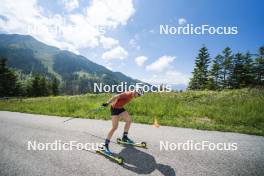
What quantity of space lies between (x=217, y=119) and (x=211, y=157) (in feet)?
17.3

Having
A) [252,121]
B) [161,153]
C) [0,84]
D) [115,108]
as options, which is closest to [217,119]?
[252,121]

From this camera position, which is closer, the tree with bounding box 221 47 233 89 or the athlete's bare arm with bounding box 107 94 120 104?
the athlete's bare arm with bounding box 107 94 120 104

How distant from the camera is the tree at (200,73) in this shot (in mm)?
49197

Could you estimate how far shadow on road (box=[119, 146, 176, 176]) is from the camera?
450cm

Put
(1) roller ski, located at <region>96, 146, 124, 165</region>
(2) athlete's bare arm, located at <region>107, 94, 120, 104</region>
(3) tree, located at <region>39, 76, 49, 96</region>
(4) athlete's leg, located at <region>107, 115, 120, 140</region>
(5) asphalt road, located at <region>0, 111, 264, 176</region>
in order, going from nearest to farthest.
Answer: (5) asphalt road, located at <region>0, 111, 264, 176</region>
(1) roller ski, located at <region>96, 146, 124, 165</region>
(2) athlete's bare arm, located at <region>107, 94, 120, 104</region>
(4) athlete's leg, located at <region>107, 115, 120, 140</region>
(3) tree, located at <region>39, 76, 49, 96</region>

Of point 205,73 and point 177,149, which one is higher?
point 205,73

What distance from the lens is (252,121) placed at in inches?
353

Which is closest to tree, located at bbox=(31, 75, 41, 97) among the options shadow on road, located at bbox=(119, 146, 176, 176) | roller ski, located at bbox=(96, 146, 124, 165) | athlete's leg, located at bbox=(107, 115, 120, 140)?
athlete's leg, located at bbox=(107, 115, 120, 140)

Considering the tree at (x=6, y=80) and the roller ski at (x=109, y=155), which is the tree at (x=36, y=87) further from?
the roller ski at (x=109, y=155)

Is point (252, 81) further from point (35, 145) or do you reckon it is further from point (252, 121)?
point (35, 145)

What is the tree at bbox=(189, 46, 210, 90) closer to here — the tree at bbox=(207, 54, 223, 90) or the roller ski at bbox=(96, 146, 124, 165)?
the tree at bbox=(207, 54, 223, 90)

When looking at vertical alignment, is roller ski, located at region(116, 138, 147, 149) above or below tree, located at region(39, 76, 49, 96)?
below

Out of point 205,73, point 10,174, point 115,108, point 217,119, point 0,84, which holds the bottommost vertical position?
point 10,174

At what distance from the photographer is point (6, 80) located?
52781mm
